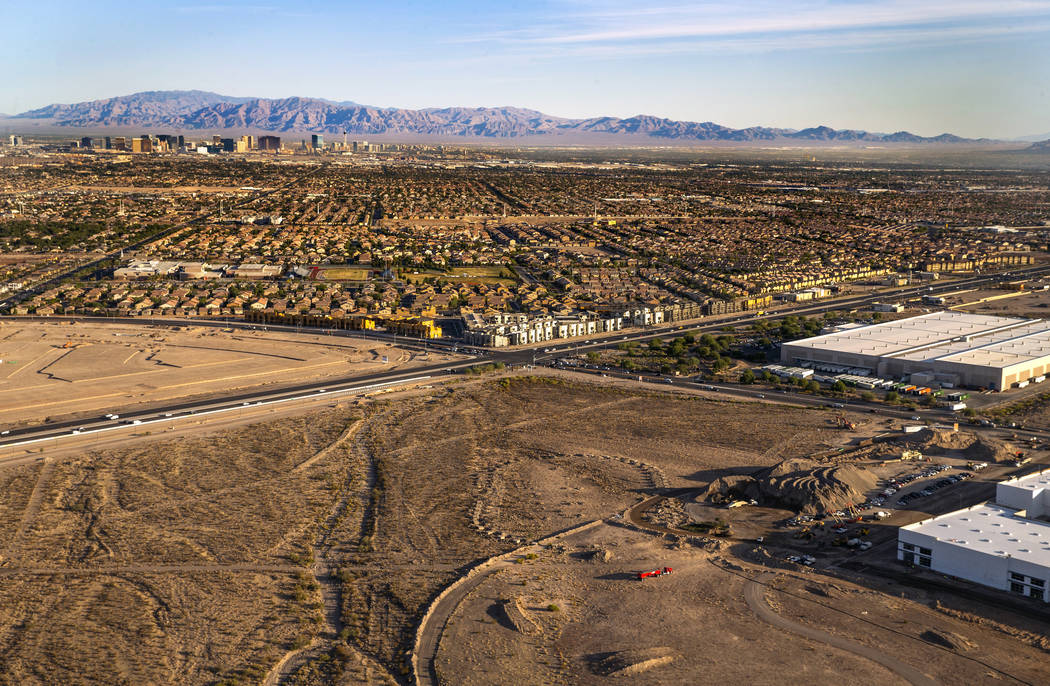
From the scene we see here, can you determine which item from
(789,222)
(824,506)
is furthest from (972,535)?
(789,222)

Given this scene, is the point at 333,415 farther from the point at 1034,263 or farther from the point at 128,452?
the point at 1034,263

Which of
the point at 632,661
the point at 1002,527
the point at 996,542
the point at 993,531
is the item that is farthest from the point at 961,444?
the point at 632,661

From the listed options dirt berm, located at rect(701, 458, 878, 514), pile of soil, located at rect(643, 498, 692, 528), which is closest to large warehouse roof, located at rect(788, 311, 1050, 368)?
dirt berm, located at rect(701, 458, 878, 514)

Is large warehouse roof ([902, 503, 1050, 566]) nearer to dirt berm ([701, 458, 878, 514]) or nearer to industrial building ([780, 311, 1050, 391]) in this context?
dirt berm ([701, 458, 878, 514])

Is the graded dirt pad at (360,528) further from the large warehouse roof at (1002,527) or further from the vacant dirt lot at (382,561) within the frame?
the large warehouse roof at (1002,527)

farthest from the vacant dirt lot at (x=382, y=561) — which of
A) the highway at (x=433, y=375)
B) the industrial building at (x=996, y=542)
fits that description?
the highway at (x=433, y=375)

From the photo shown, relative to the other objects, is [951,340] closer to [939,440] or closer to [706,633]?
[939,440]
